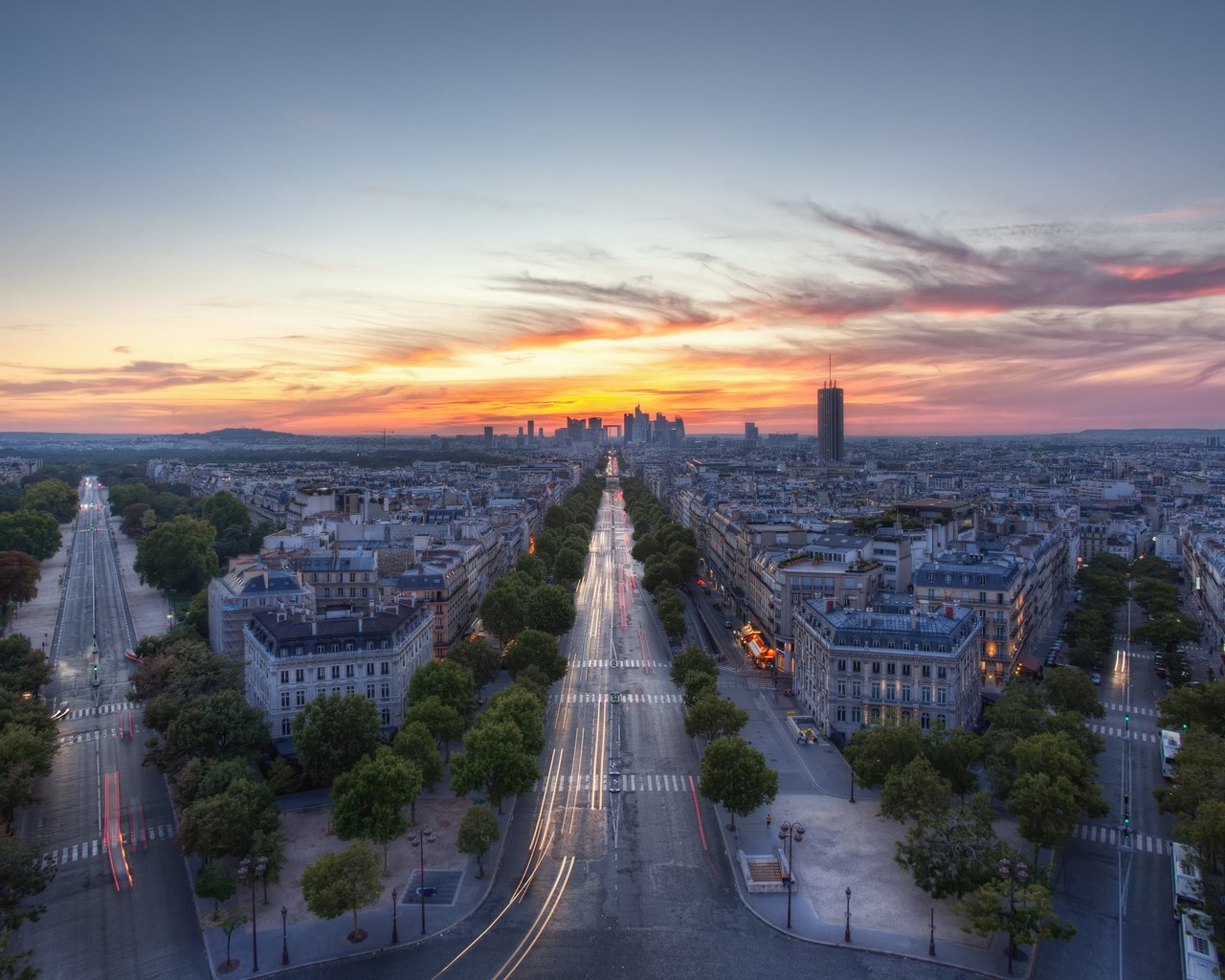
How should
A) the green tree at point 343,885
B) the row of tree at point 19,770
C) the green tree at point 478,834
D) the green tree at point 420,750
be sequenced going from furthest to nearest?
the green tree at point 420,750
the green tree at point 478,834
the row of tree at point 19,770
the green tree at point 343,885

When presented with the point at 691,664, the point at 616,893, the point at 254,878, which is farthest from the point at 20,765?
the point at 691,664

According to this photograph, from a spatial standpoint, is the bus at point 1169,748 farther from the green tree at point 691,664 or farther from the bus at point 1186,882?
the green tree at point 691,664

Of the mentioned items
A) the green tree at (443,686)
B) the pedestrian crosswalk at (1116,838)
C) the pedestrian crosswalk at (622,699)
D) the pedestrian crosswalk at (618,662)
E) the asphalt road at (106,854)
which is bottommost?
the asphalt road at (106,854)

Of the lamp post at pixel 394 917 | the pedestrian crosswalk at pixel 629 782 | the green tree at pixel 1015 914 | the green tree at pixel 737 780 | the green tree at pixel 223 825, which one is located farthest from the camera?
the pedestrian crosswalk at pixel 629 782

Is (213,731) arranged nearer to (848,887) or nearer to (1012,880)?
(848,887)

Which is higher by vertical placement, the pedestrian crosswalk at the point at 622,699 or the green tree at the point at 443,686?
the green tree at the point at 443,686

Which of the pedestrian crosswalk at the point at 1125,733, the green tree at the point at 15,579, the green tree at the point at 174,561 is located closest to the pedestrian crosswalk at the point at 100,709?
the green tree at the point at 15,579

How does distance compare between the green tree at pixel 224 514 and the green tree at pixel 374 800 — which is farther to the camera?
the green tree at pixel 224 514

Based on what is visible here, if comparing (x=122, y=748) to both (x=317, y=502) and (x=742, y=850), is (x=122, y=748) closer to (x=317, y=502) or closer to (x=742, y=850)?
(x=742, y=850)
